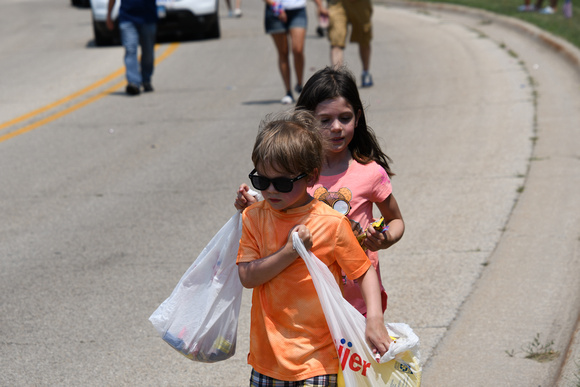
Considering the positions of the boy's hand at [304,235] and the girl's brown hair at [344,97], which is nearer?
the boy's hand at [304,235]

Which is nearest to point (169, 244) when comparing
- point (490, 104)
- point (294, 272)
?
point (294, 272)

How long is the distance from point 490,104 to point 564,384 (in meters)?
6.81

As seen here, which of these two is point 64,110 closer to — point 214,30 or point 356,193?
point 214,30

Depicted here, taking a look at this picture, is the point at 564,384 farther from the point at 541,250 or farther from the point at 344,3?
the point at 344,3

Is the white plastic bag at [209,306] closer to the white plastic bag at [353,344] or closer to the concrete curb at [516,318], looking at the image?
the white plastic bag at [353,344]

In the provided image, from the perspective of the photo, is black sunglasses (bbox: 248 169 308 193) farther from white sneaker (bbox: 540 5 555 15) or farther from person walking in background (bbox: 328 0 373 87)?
white sneaker (bbox: 540 5 555 15)

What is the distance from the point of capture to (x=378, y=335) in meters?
2.67

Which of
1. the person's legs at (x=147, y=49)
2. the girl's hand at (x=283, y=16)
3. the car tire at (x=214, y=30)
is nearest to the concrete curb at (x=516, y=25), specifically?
the girl's hand at (x=283, y=16)

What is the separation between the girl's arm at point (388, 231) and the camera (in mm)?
2867

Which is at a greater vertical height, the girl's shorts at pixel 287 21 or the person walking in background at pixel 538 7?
the girl's shorts at pixel 287 21

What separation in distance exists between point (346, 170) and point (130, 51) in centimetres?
949

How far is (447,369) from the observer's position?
3.96 meters

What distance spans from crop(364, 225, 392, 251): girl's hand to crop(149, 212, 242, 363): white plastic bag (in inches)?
18.7

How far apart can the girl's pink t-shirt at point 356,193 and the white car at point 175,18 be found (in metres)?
13.8
